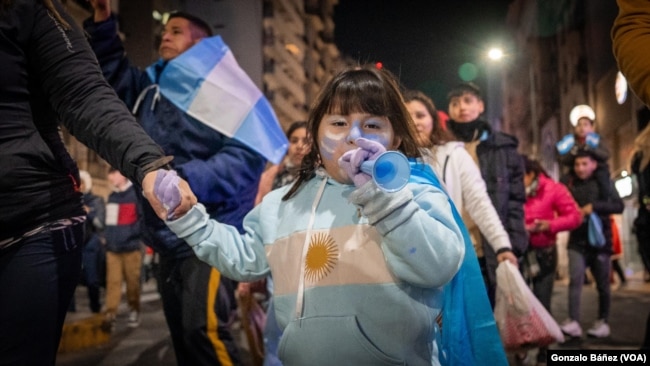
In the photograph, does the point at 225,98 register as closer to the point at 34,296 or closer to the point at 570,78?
the point at 34,296

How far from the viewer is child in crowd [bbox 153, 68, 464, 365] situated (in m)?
1.57

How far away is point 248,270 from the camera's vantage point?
1995 mm

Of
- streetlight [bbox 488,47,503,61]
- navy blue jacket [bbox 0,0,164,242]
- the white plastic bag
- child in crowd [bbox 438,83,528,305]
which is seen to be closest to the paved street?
child in crowd [bbox 438,83,528,305]

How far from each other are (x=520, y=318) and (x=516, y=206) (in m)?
1.23

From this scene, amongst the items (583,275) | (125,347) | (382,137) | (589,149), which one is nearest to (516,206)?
(583,275)

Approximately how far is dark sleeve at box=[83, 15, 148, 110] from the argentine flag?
10 centimetres

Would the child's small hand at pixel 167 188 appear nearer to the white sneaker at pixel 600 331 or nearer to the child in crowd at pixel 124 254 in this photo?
the white sneaker at pixel 600 331

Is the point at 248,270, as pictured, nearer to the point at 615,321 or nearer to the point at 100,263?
the point at 615,321

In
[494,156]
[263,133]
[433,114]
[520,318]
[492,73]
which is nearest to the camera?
[263,133]

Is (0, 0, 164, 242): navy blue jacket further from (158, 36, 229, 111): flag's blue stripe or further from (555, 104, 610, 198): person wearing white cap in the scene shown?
(555, 104, 610, 198): person wearing white cap

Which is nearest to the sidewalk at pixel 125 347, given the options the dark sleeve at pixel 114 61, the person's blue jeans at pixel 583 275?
the dark sleeve at pixel 114 61

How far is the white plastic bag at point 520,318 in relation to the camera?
3285 millimetres

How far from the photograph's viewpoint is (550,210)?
18.6 ft

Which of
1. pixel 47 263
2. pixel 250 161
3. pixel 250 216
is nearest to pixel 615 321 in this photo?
pixel 250 161
